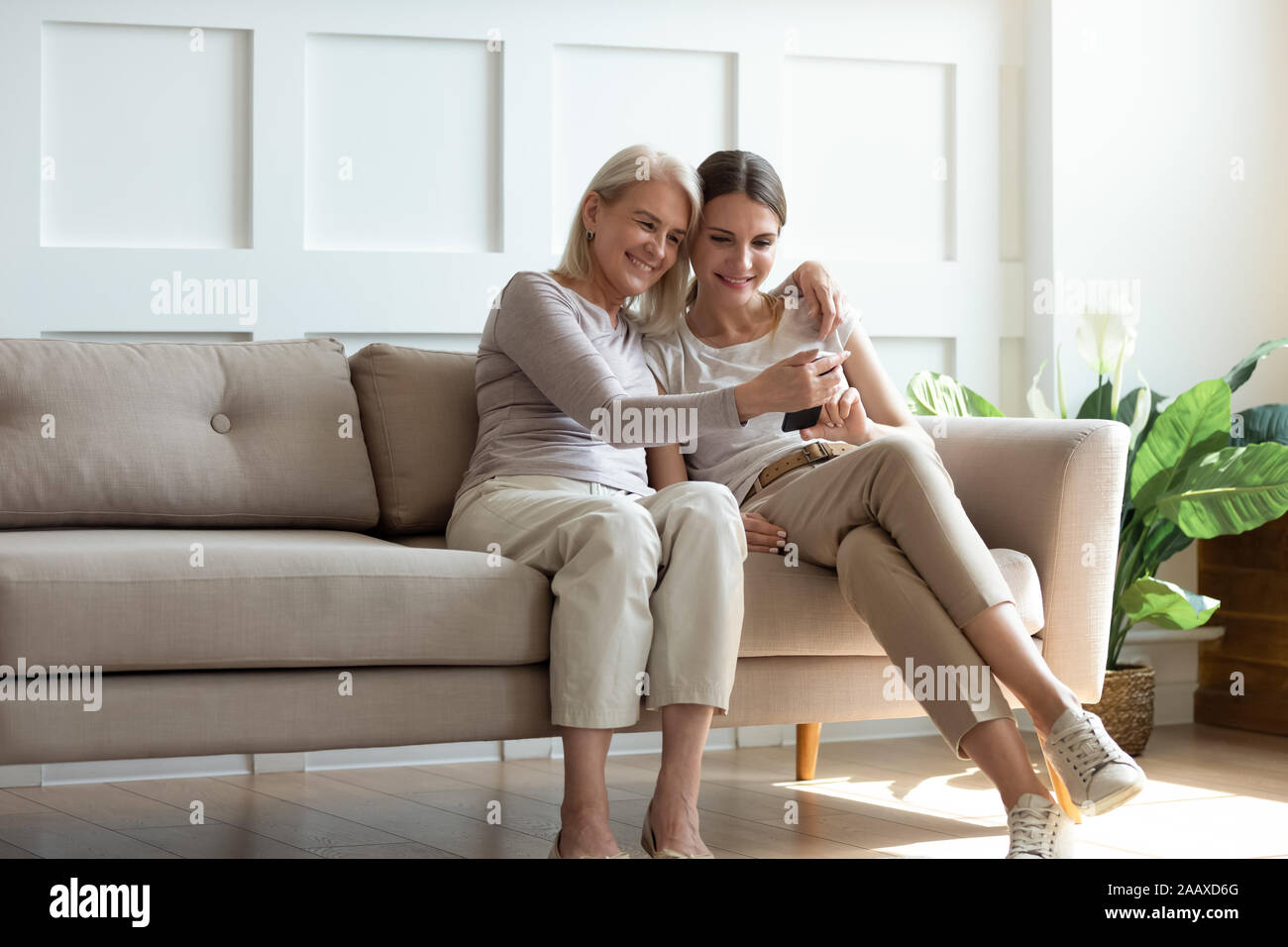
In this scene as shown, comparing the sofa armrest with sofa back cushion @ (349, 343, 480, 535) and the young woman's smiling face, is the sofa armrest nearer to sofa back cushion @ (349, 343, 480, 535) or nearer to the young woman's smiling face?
the young woman's smiling face

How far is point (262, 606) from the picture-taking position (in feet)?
5.55

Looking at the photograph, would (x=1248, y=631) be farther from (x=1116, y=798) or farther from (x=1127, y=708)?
(x=1116, y=798)

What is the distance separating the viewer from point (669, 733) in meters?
1.72

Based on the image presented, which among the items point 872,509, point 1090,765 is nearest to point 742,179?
point 872,509

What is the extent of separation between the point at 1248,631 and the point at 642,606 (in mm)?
1935

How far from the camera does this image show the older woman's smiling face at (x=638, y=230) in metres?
2.11

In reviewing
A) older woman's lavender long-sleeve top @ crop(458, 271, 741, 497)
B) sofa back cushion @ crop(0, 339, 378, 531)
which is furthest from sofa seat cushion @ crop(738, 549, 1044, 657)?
sofa back cushion @ crop(0, 339, 378, 531)

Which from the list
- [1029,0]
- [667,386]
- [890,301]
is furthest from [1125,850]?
[1029,0]

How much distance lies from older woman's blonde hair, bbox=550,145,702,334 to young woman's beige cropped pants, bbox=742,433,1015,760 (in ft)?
1.56

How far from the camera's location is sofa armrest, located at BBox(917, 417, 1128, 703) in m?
2.07

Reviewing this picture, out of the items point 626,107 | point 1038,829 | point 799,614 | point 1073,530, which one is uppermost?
point 626,107

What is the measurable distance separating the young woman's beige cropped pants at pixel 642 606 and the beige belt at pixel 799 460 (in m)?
0.33
